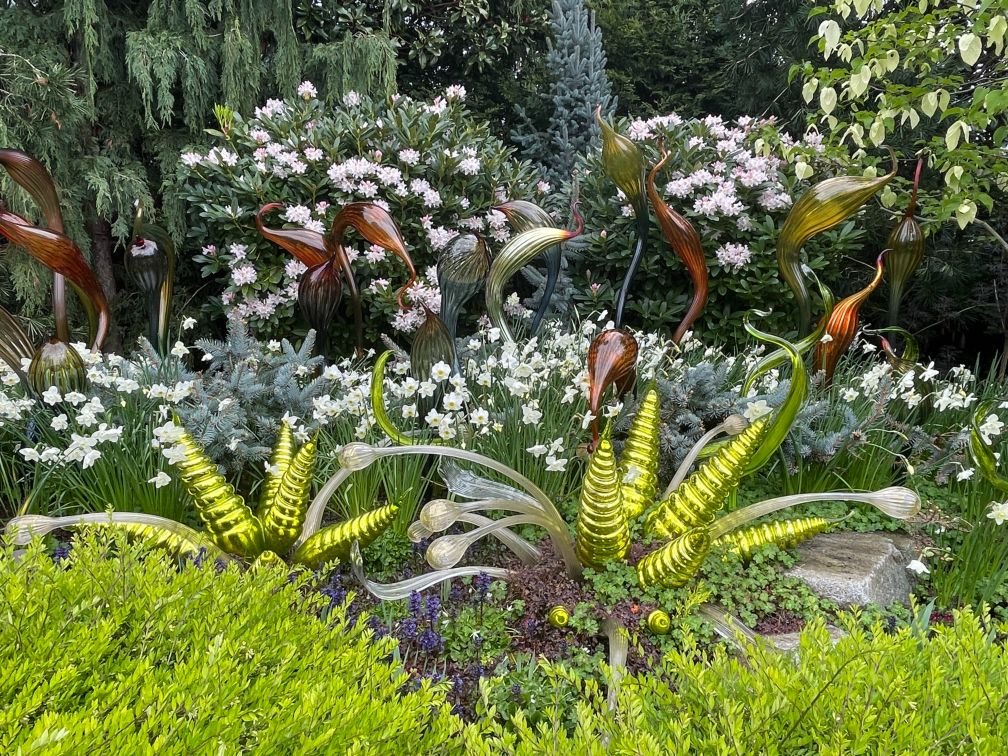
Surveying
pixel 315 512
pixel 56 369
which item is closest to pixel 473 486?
pixel 315 512

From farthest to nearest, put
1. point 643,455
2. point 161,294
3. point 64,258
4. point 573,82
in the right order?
1. point 573,82
2. point 161,294
3. point 64,258
4. point 643,455

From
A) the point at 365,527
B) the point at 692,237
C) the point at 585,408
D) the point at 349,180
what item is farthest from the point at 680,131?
the point at 365,527

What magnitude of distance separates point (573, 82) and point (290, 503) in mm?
5707

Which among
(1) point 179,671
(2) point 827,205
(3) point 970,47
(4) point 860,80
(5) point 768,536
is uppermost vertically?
(3) point 970,47

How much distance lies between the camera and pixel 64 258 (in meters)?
2.67

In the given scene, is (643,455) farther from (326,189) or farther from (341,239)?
(326,189)

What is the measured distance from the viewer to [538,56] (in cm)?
714

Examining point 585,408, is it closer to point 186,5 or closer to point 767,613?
point 767,613

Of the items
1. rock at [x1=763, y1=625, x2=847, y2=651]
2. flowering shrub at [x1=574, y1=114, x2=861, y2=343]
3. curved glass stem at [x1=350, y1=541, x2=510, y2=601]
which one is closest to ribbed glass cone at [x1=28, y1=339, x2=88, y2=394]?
curved glass stem at [x1=350, y1=541, x2=510, y2=601]

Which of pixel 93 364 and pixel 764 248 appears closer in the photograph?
pixel 93 364

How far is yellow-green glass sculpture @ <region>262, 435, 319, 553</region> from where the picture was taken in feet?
6.20

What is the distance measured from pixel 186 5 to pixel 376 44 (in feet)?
4.34

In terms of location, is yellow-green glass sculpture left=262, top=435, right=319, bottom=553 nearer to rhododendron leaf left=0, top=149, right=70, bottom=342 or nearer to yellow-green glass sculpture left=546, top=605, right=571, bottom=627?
yellow-green glass sculpture left=546, top=605, right=571, bottom=627

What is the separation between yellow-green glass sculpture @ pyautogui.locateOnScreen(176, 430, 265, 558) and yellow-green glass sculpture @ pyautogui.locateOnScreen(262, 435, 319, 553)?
0.15 feet
